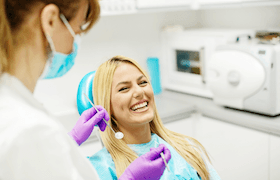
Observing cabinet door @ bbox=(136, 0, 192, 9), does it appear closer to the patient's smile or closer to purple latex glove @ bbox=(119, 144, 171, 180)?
the patient's smile

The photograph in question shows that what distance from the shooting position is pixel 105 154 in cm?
138

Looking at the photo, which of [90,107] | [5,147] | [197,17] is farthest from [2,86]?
[197,17]

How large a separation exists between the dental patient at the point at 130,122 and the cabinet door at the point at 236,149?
662 millimetres

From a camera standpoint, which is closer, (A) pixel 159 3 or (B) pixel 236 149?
(B) pixel 236 149

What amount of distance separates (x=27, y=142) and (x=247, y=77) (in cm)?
171

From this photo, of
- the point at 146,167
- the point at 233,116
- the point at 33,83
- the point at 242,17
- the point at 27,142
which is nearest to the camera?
the point at 27,142

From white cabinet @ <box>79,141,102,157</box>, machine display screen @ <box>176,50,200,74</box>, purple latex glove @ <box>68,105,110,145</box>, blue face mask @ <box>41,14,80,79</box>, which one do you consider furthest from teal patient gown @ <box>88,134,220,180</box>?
machine display screen @ <box>176,50,200,74</box>

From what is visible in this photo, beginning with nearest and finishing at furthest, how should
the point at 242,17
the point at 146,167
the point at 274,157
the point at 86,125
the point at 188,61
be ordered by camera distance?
the point at 146,167
the point at 86,125
the point at 274,157
the point at 188,61
the point at 242,17

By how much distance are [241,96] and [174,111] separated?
495mm

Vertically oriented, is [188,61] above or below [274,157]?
above

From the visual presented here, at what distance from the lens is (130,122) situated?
139 centimetres

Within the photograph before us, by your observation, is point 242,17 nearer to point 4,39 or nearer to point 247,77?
point 247,77

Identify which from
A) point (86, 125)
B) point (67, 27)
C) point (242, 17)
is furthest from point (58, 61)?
point (242, 17)

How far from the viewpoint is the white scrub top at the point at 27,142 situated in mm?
627
